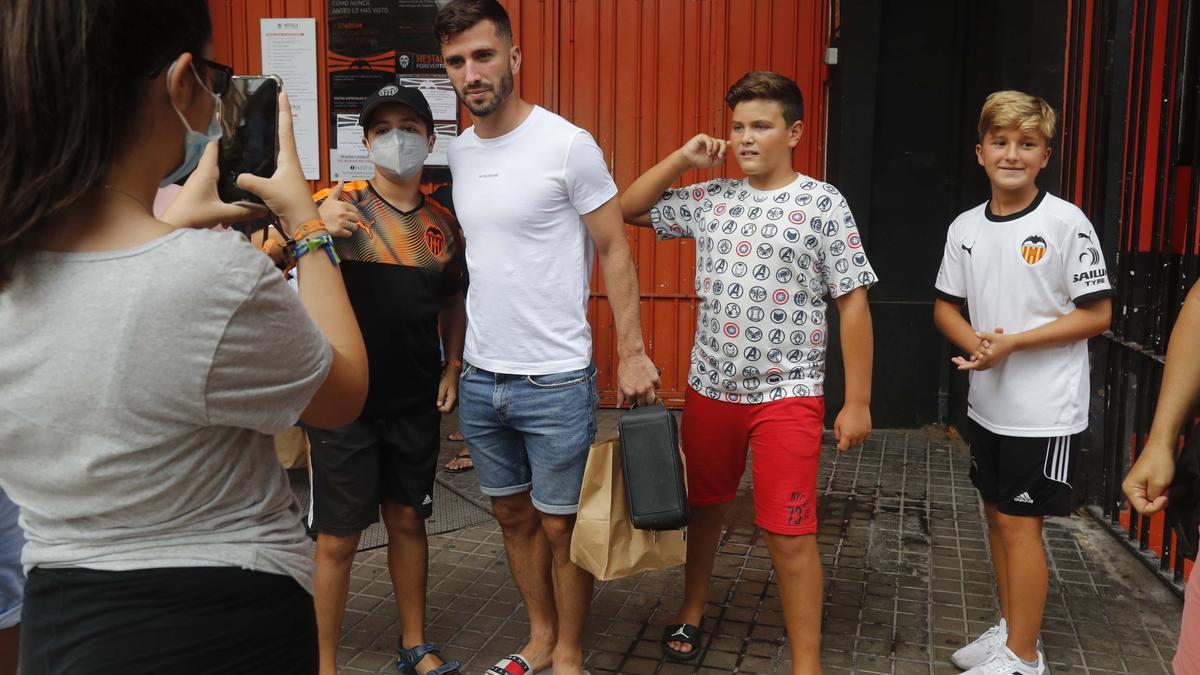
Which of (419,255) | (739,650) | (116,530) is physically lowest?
(739,650)

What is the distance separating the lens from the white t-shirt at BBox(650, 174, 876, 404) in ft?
10.7

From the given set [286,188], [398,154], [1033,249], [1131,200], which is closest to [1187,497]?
[1033,249]

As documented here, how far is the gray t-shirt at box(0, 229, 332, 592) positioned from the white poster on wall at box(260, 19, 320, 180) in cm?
590

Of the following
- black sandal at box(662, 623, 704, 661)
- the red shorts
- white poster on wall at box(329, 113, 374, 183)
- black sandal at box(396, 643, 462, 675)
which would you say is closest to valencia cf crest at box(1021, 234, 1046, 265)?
the red shorts

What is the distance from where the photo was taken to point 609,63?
686cm

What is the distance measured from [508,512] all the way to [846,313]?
1352mm

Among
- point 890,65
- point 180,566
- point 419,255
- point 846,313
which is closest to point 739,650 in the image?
point 846,313

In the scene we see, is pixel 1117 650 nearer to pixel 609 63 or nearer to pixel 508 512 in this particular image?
pixel 508 512

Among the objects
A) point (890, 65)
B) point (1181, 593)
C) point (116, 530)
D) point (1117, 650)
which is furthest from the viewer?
point (890, 65)

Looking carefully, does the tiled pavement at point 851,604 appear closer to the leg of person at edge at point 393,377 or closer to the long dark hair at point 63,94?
the leg of person at edge at point 393,377

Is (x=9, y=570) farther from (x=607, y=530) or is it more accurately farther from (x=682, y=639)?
(x=682, y=639)

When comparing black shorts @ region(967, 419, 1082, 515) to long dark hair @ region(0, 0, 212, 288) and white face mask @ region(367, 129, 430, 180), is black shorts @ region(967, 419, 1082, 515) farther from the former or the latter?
long dark hair @ region(0, 0, 212, 288)

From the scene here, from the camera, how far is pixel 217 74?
1.53m

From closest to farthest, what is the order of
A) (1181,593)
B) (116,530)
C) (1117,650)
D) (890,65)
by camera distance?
(116,530), (1117,650), (1181,593), (890,65)
